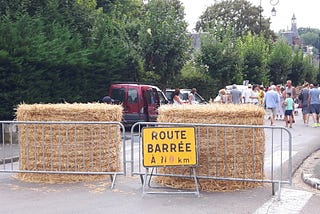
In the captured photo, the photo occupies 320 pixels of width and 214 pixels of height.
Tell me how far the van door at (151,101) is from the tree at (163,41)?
5.86 meters

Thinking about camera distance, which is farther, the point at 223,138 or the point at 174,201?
the point at 223,138

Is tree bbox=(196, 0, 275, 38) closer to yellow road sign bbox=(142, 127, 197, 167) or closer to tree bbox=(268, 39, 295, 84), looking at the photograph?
tree bbox=(268, 39, 295, 84)

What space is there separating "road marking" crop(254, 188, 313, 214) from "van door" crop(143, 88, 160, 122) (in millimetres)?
10831

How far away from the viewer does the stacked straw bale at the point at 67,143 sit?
9070 millimetres

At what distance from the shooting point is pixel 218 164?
827cm

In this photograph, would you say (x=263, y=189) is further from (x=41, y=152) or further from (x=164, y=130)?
(x=41, y=152)

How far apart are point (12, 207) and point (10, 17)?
38.8ft

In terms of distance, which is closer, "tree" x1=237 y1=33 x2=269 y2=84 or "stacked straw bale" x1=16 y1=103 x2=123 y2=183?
"stacked straw bale" x1=16 y1=103 x2=123 y2=183

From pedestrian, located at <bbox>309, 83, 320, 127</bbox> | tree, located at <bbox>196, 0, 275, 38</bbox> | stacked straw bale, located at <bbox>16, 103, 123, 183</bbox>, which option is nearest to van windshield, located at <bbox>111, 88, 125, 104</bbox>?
pedestrian, located at <bbox>309, 83, 320, 127</bbox>

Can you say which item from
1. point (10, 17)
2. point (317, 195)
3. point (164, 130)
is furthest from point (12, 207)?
point (10, 17)

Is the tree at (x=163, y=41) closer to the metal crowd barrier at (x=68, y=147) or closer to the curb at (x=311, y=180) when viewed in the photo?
the curb at (x=311, y=180)

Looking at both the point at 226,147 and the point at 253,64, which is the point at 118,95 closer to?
the point at 226,147

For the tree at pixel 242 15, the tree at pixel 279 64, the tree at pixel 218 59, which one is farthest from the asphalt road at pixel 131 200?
the tree at pixel 242 15

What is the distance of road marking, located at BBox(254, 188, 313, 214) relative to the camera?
7084 mm
